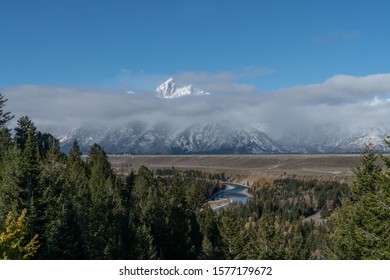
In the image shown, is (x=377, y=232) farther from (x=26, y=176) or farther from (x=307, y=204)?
(x=307, y=204)

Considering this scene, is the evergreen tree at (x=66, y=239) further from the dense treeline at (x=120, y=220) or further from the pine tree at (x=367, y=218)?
the pine tree at (x=367, y=218)

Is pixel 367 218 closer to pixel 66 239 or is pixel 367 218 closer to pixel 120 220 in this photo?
pixel 66 239

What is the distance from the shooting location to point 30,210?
35344mm

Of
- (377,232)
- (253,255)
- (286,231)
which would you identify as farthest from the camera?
(286,231)

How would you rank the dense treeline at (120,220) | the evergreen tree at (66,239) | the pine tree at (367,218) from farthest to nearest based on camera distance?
the evergreen tree at (66,239) → the dense treeline at (120,220) → the pine tree at (367,218)

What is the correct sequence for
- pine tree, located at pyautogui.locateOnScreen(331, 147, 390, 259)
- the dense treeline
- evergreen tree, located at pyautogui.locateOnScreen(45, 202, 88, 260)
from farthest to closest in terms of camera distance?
1. evergreen tree, located at pyautogui.locateOnScreen(45, 202, 88, 260)
2. the dense treeline
3. pine tree, located at pyautogui.locateOnScreen(331, 147, 390, 259)

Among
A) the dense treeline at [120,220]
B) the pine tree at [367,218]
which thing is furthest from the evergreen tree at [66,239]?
the pine tree at [367,218]

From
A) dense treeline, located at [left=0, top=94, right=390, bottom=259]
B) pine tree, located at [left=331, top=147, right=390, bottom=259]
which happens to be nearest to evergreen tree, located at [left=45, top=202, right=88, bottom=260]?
dense treeline, located at [left=0, top=94, right=390, bottom=259]

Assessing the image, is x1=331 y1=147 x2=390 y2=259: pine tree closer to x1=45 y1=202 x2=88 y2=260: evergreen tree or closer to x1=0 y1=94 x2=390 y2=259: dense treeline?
x1=0 y1=94 x2=390 y2=259: dense treeline

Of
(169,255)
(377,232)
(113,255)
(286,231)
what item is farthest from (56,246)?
(286,231)

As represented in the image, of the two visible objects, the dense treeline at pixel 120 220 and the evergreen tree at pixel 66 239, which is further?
the evergreen tree at pixel 66 239

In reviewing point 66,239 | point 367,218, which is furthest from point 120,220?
point 367,218

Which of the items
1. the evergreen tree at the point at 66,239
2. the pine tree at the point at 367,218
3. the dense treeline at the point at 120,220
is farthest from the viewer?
Answer: the evergreen tree at the point at 66,239
